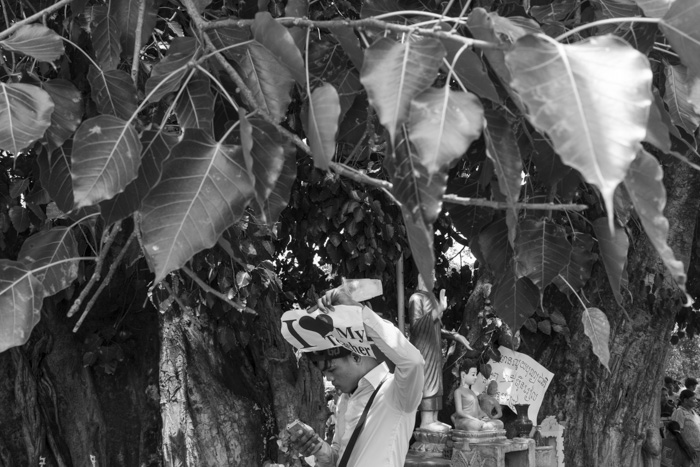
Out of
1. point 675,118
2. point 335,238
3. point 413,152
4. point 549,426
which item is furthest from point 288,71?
point 549,426

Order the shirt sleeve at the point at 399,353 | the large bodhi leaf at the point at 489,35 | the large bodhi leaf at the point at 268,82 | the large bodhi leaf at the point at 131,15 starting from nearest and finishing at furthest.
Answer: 1. the large bodhi leaf at the point at 489,35
2. the large bodhi leaf at the point at 268,82
3. the large bodhi leaf at the point at 131,15
4. the shirt sleeve at the point at 399,353

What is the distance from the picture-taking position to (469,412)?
191 inches

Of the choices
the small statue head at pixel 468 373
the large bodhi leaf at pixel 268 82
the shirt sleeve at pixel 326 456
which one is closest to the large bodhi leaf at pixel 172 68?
the large bodhi leaf at pixel 268 82

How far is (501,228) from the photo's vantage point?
5.54 ft

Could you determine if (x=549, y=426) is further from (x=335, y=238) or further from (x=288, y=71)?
(x=288, y=71)

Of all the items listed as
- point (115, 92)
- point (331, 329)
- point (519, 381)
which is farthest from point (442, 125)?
point (519, 381)

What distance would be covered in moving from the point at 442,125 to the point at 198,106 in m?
0.62

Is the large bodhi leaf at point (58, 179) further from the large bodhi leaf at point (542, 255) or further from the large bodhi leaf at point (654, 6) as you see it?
the large bodhi leaf at point (654, 6)

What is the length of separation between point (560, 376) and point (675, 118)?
12.8 feet

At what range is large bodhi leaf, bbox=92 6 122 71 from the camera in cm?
209

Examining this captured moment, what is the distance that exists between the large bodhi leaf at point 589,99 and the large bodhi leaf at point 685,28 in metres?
0.17

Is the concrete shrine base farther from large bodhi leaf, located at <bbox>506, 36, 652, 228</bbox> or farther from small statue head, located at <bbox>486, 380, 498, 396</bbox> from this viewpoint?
large bodhi leaf, located at <bbox>506, 36, 652, 228</bbox>

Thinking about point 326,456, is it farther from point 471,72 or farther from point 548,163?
point 471,72

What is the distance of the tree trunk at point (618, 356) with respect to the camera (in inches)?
211
